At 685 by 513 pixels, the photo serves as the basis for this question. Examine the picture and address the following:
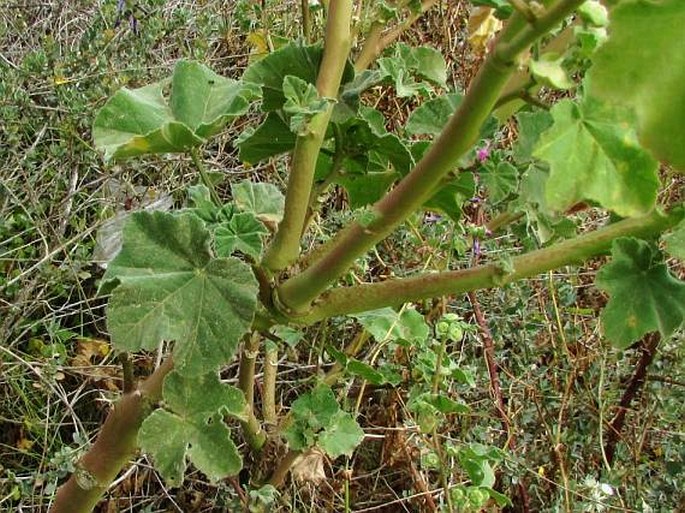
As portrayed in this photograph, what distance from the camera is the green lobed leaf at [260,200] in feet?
2.85

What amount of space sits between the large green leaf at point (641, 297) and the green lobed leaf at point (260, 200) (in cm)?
32

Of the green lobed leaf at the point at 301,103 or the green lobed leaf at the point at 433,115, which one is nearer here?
the green lobed leaf at the point at 301,103

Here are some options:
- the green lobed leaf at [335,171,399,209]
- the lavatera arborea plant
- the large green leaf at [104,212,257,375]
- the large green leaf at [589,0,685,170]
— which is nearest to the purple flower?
the lavatera arborea plant

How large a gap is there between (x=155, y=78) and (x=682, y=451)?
4.59 ft

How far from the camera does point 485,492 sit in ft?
3.87

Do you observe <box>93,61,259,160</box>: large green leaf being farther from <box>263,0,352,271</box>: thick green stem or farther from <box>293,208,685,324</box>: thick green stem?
<box>293,208,685,324</box>: thick green stem

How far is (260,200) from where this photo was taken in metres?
0.90

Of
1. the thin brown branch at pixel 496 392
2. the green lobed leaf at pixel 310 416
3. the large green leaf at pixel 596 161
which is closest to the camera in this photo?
the large green leaf at pixel 596 161

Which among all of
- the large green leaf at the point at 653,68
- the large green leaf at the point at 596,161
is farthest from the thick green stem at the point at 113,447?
the large green leaf at the point at 653,68

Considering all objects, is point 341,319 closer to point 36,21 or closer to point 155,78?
point 155,78

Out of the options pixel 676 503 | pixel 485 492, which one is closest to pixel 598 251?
pixel 485 492

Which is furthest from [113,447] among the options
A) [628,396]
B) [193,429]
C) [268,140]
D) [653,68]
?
[628,396]

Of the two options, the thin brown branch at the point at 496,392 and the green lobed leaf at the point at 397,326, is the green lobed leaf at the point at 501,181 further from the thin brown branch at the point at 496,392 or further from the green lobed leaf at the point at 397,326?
the thin brown branch at the point at 496,392

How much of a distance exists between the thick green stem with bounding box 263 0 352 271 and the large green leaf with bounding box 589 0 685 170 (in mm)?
A: 445
